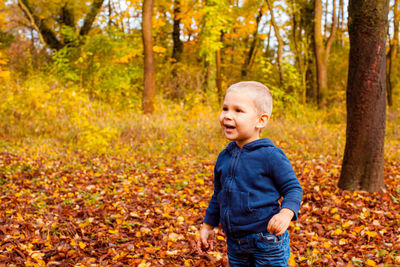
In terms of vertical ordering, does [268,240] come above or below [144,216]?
Result: above

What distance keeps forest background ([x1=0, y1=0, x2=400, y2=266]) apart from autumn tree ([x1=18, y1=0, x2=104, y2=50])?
0.18 feet

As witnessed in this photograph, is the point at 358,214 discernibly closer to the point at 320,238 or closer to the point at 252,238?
the point at 320,238

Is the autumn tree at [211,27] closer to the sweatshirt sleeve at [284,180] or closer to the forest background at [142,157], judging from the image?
the forest background at [142,157]

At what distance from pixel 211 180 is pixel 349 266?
3.16 metres

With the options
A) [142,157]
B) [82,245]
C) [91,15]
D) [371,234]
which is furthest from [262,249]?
[91,15]

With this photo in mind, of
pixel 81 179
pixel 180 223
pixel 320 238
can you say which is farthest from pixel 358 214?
pixel 81 179

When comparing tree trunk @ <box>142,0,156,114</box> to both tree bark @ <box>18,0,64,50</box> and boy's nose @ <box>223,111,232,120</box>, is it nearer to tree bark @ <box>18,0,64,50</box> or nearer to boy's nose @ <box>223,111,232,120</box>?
tree bark @ <box>18,0,64,50</box>

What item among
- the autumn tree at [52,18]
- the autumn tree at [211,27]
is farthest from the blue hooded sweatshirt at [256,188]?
the autumn tree at [52,18]

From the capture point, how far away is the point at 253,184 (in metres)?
1.75

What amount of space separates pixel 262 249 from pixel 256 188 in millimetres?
314

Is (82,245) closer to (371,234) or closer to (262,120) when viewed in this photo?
(262,120)

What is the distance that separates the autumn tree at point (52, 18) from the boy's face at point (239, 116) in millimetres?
14605

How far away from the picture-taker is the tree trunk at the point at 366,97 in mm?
4520


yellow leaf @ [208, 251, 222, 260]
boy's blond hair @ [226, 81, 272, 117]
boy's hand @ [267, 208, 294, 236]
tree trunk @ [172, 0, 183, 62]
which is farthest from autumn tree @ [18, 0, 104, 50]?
boy's hand @ [267, 208, 294, 236]
